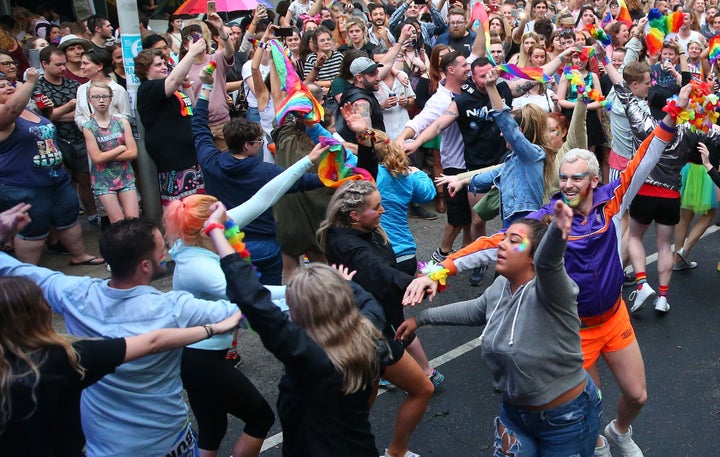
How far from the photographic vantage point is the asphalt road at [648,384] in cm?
448

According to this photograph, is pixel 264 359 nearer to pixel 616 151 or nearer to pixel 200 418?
pixel 200 418

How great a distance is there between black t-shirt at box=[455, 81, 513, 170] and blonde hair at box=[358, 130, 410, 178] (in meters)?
2.05

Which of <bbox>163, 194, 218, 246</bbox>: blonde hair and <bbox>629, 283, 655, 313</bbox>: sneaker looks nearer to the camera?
<bbox>163, 194, 218, 246</bbox>: blonde hair

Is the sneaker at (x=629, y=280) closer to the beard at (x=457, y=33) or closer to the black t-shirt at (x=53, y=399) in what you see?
the beard at (x=457, y=33)

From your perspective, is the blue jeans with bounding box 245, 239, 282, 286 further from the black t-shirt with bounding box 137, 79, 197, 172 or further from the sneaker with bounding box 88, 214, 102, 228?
the sneaker with bounding box 88, 214, 102, 228

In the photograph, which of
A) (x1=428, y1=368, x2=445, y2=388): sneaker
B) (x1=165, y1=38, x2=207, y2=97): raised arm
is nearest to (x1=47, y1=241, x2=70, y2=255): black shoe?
(x1=165, y1=38, x2=207, y2=97): raised arm

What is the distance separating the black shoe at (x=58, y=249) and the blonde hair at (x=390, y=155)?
13.0ft

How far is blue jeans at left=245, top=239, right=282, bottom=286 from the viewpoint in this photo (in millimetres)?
5215

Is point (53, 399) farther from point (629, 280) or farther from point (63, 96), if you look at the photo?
point (63, 96)

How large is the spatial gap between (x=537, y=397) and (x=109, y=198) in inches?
194

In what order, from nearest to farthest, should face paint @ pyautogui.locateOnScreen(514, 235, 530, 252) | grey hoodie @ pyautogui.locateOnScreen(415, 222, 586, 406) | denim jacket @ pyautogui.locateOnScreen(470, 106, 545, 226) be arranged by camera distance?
grey hoodie @ pyautogui.locateOnScreen(415, 222, 586, 406) → face paint @ pyautogui.locateOnScreen(514, 235, 530, 252) → denim jacket @ pyautogui.locateOnScreen(470, 106, 545, 226)

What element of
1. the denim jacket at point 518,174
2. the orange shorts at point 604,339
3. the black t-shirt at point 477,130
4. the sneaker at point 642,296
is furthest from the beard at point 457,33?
the orange shorts at point 604,339

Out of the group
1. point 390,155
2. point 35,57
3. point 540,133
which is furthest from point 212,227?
point 35,57

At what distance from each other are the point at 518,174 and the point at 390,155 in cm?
92
